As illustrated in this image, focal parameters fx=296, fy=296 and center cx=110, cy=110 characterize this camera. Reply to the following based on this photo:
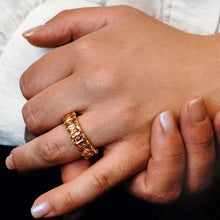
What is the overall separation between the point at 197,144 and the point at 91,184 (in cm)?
24

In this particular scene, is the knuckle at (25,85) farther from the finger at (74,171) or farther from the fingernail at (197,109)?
the fingernail at (197,109)

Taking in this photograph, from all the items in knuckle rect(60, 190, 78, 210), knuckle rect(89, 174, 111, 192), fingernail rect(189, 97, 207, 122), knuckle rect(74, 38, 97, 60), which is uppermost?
knuckle rect(74, 38, 97, 60)

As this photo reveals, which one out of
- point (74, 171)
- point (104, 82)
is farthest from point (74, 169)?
point (104, 82)

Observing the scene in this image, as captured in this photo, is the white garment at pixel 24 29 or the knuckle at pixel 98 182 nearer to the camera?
the knuckle at pixel 98 182

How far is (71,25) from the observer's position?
759 millimetres

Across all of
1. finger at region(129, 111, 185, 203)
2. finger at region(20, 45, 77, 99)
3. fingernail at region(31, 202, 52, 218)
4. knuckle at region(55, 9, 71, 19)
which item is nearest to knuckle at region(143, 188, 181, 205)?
finger at region(129, 111, 185, 203)

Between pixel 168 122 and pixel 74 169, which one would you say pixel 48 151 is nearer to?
pixel 74 169

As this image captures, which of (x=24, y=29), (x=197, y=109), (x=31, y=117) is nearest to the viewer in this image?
(x=197, y=109)

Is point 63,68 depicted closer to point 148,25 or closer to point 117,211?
point 148,25

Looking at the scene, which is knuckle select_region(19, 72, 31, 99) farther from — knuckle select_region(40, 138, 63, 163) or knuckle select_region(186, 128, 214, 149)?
knuckle select_region(186, 128, 214, 149)

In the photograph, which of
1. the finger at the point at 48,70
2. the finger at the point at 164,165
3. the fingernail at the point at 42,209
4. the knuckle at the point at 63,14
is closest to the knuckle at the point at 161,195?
the finger at the point at 164,165

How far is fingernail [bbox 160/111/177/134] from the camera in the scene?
61 centimetres

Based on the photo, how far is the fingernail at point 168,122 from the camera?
0.61 metres

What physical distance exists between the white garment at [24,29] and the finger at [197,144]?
0.96 feet
